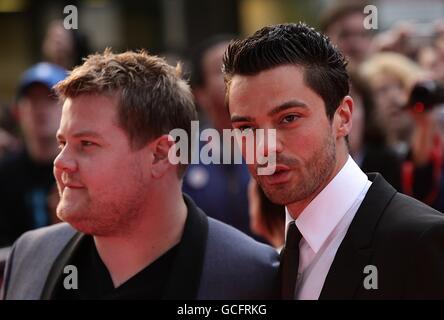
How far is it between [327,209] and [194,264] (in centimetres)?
61

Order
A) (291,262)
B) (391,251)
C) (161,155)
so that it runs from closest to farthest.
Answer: (391,251)
(291,262)
(161,155)

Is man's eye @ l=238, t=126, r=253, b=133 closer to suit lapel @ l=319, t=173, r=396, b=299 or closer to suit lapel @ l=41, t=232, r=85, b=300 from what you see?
suit lapel @ l=319, t=173, r=396, b=299

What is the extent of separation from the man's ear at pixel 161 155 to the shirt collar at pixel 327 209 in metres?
0.68

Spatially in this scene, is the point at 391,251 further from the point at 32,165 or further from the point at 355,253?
the point at 32,165

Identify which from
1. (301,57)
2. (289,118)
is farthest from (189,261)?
(301,57)

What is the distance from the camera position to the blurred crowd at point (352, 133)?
3904mm

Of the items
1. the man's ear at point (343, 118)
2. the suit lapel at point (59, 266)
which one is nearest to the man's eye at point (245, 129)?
the man's ear at point (343, 118)

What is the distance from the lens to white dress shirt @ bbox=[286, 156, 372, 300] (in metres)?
2.38

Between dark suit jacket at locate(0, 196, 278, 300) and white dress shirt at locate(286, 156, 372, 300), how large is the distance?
0.22m

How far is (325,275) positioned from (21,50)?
887cm

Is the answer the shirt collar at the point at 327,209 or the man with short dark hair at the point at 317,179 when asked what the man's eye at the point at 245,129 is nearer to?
the man with short dark hair at the point at 317,179

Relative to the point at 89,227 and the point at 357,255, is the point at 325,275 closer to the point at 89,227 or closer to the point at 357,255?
the point at 357,255

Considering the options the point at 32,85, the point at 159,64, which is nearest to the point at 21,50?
the point at 32,85

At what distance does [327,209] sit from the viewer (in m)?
2.39
